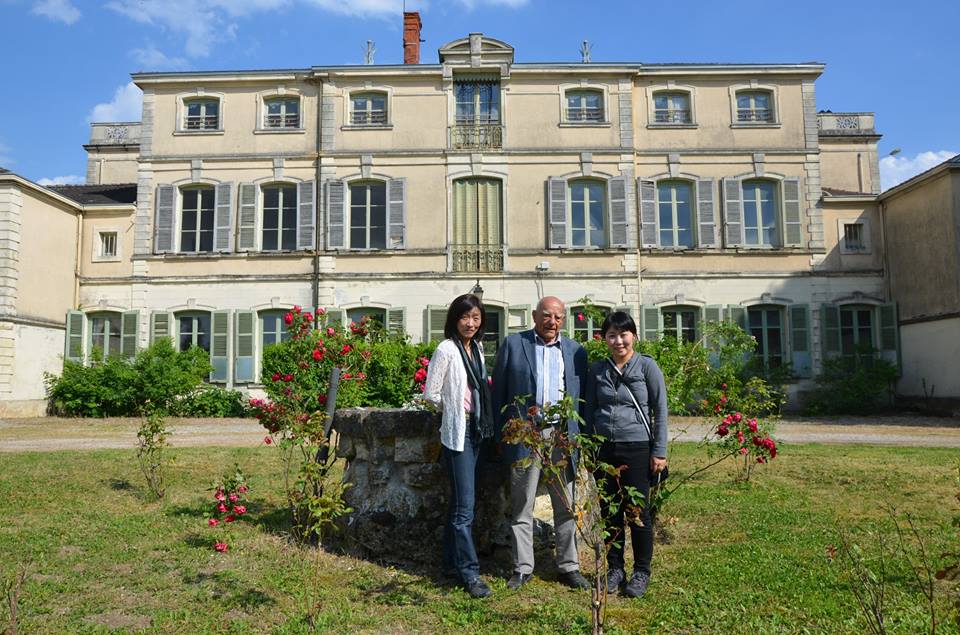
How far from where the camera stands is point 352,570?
4.33 metres

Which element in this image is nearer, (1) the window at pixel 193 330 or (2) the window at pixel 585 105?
(1) the window at pixel 193 330

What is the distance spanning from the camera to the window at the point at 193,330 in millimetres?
16781

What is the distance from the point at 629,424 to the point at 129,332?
51.5 feet

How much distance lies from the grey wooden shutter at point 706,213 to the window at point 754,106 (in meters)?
1.96

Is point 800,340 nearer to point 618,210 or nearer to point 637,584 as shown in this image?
point 618,210

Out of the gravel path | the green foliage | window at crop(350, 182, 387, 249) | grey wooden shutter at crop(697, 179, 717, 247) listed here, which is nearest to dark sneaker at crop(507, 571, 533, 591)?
the gravel path

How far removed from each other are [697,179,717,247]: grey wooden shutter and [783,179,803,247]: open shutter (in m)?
1.69

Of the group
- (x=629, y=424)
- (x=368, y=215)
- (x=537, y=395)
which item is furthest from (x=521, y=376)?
(x=368, y=215)

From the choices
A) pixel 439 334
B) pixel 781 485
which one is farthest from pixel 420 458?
pixel 439 334

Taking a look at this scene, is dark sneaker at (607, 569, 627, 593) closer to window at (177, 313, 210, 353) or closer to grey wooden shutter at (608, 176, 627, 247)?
grey wooden shutter at (608, 176, 627, 247)

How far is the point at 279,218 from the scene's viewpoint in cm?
1706

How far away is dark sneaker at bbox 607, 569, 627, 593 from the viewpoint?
3875mm

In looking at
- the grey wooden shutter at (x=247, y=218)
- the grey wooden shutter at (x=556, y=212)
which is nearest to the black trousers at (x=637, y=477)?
the grey wooden shutter at (x=556, y=212)

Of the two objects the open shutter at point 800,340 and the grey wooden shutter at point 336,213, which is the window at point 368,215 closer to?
the grey wooden shutter at point 336,213
